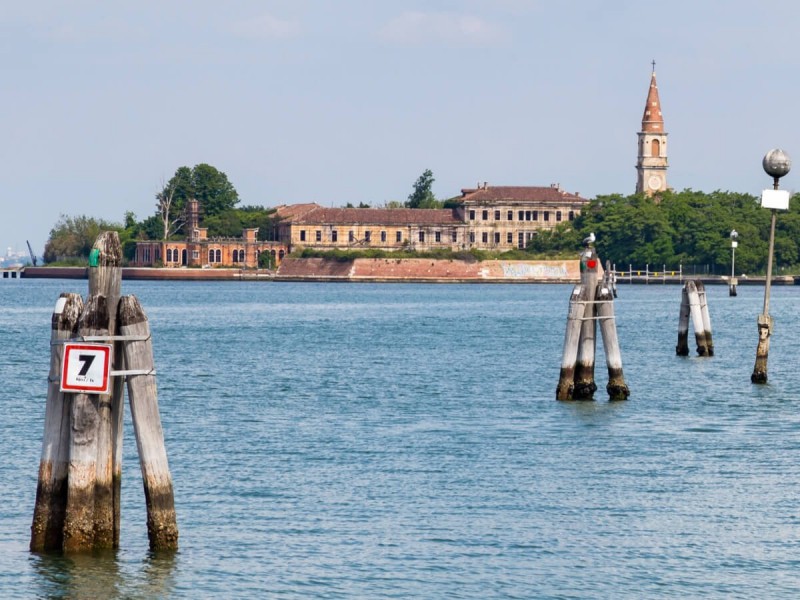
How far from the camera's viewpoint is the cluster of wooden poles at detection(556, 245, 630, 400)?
27.8 m

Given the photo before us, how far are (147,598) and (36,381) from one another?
2159 cm

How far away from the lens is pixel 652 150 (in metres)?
178

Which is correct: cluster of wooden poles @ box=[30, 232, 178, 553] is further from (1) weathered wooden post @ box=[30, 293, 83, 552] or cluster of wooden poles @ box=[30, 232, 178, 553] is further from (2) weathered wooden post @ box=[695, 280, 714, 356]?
(2) weathered wooden post @ box=[695, 280, 714, 356]

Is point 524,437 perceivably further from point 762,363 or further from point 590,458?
point 762,363

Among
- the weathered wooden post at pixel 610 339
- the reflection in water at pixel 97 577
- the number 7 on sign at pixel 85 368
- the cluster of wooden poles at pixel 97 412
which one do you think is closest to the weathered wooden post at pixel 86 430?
the cluster of wooden poles at pixel 97 412

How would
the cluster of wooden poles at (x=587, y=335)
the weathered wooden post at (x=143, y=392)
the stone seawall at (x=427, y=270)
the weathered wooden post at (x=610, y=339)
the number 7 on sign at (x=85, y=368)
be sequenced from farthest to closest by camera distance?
the stone seawall at (x=427, y=270), the weathered wooden post at (x=610, y=339), the cluster of wooden poles at (x=587, y=335), the weathered wooden post at (x=143, y=392), the number 7 on sign at (x=85, y=368)

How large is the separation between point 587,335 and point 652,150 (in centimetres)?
15268

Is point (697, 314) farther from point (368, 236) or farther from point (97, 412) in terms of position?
point (368, 236)

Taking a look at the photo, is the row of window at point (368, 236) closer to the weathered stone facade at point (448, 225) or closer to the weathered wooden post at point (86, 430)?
the weathered stone facade at point (448, 225)

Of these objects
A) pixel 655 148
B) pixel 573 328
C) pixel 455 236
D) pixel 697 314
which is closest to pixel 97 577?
pixel 573 328

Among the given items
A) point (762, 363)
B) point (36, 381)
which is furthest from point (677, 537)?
point (36, 381)

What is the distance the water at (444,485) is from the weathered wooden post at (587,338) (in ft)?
1.08

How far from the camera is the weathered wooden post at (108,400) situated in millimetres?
15047

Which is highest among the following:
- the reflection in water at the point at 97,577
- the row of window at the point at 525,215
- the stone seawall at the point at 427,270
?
the row of window at the point at 525,215
